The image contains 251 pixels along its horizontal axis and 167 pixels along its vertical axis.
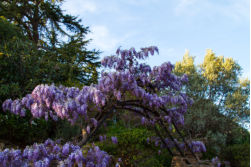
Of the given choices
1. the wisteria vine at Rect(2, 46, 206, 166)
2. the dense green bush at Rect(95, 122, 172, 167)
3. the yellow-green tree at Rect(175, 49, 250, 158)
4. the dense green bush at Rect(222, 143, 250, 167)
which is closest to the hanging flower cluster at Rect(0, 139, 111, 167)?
the wisteria vine at Rect(2, 46, 206, 166)

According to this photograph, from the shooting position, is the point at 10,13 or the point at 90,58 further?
the point at 90,58

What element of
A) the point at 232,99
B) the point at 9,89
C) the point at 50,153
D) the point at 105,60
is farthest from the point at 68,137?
the point at 232,99

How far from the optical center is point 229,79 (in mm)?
13742

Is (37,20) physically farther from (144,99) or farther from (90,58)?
(144,99)

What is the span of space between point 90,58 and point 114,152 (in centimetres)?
1477

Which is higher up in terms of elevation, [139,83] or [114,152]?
[139,83]

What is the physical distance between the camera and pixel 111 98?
17.3ft

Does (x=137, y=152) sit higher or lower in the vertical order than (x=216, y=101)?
lower

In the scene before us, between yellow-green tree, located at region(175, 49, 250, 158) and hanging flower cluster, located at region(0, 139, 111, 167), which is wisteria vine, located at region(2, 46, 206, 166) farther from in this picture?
yellow-green tree, located at region(175, 49, 250, 158)

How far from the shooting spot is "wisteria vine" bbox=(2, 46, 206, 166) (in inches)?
181

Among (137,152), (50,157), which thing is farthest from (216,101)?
(50,157)

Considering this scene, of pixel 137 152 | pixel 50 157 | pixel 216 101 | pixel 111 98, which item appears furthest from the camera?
pixel 216 101

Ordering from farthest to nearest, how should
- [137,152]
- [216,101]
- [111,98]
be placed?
[216,101] → [137,152] → [111,98]

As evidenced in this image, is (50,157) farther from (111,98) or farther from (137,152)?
(137,152)
